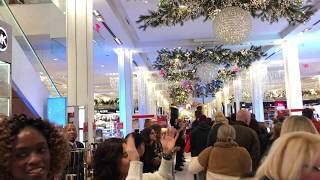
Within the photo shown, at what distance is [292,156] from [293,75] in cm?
1324

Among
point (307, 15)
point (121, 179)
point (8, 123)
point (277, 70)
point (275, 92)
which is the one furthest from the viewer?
point (275, 92)

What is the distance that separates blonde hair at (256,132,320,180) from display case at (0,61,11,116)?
5564mm

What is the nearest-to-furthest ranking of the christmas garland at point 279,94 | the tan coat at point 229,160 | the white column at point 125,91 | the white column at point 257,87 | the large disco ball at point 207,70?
the tan coat at point 229,160, the large disco ball at point 207,70, the white column at point 125,91, the white column at point 257,87, the christmas garland at point 279,94

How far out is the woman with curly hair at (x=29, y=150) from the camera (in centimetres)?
139

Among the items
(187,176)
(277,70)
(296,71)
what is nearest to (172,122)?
(187,176)

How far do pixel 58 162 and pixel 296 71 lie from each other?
13.7m

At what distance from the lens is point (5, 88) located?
21.7 ft

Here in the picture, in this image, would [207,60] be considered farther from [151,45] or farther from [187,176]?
[187,176]

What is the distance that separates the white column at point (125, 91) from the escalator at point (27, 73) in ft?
16.8

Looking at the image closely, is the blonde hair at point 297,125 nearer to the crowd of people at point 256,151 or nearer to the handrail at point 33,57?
the crowd of people at point 256,151

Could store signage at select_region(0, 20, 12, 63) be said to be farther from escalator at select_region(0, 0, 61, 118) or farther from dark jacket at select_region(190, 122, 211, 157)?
dark jacket at select_region(190, 122, 211, 157)

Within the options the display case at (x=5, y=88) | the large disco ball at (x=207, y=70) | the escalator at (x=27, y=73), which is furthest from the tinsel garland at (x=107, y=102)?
the display case at (x=5, y=88)

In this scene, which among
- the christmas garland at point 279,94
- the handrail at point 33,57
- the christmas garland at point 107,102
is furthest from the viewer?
the christmas garland at point 107,102

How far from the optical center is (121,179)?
2.33 meters
